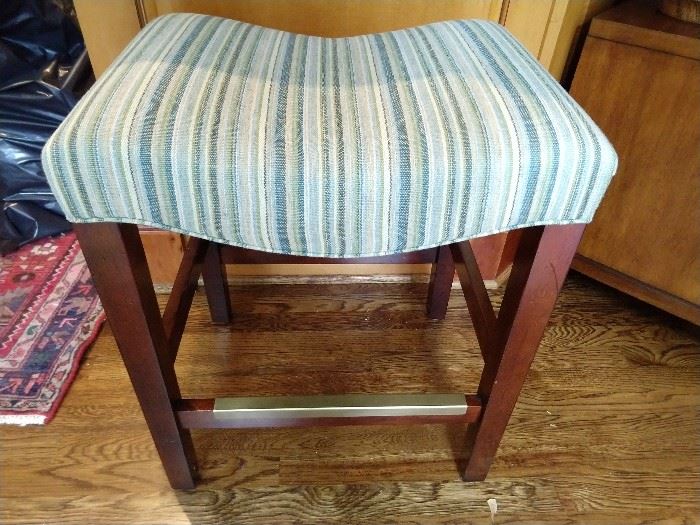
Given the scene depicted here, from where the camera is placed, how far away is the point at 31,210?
1.05 m

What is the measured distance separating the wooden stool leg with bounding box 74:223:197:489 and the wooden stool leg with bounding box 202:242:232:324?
0.25m

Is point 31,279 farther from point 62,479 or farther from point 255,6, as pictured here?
point 255,6

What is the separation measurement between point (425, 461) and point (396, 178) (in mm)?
471

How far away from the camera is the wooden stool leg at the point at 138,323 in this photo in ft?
1.54

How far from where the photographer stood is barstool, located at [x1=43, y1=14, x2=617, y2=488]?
41 centimetres

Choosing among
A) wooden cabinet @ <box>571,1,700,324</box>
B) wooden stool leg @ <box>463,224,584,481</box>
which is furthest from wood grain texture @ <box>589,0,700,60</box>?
wooden stool leg @ <box>463,224,584,481</box>

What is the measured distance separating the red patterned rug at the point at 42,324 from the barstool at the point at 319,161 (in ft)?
1.05

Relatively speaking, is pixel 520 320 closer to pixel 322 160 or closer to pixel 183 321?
pixel 322 160

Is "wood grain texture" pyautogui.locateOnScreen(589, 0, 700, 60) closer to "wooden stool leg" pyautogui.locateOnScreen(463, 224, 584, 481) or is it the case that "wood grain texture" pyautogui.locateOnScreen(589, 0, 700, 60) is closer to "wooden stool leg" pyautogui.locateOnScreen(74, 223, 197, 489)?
"wooden stool leg" pyautogui.locateOnScreen(463, 224, 584, 481)

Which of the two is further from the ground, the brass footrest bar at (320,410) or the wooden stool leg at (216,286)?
the brass footrest bar at (320,410)

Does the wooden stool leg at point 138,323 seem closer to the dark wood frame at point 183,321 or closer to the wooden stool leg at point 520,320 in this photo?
the dark wood frame at point 183,321

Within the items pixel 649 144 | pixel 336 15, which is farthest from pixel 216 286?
pixel 649 144

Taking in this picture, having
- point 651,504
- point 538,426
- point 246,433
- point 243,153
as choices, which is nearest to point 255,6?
point 243,153

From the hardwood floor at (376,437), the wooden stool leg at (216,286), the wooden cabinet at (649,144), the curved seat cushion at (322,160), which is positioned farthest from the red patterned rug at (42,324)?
the wooden cabinet at (649,144)
